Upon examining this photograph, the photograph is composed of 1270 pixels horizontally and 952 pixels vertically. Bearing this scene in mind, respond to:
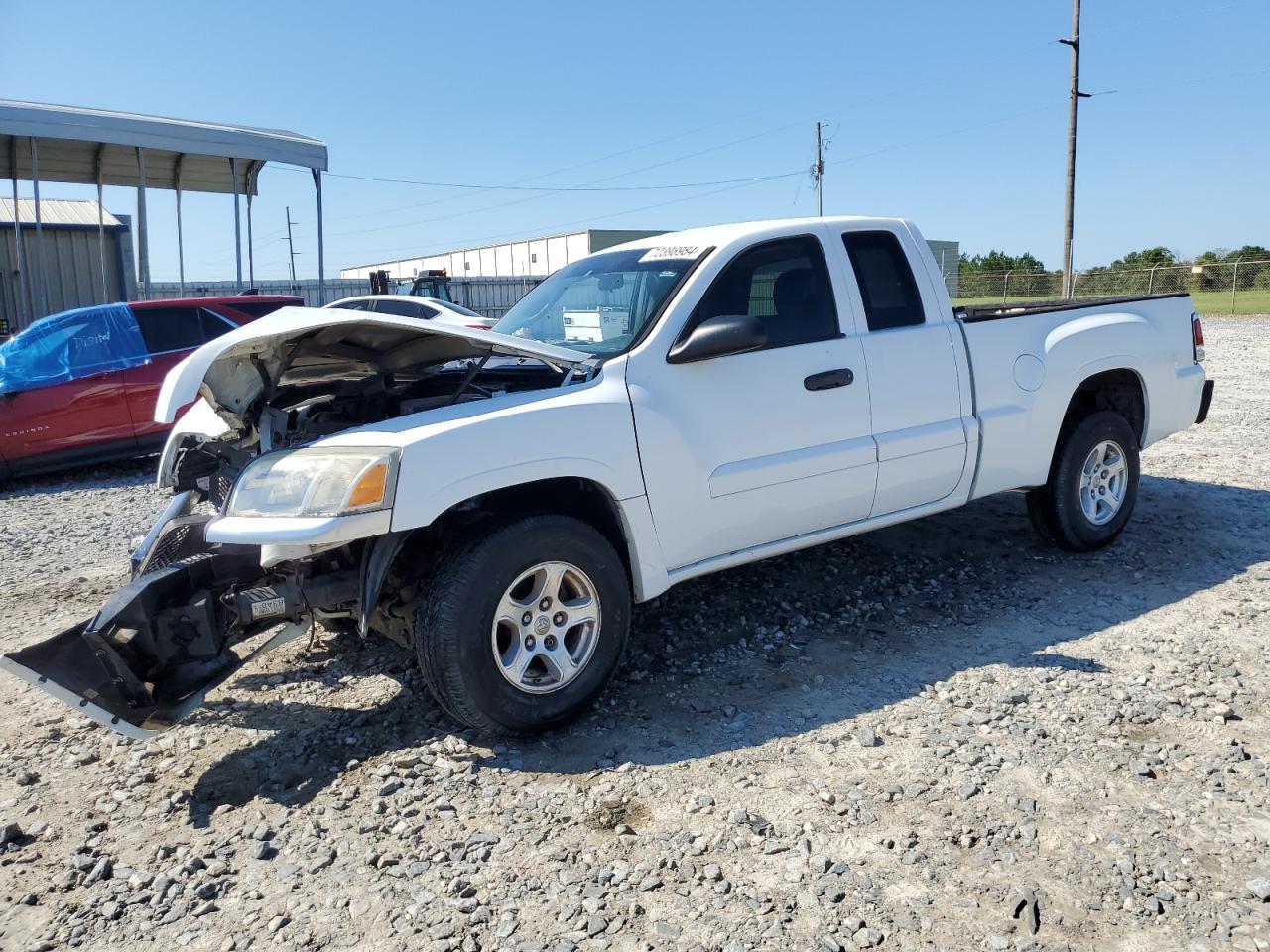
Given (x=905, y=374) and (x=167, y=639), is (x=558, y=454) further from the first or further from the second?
(x=905, y=374)

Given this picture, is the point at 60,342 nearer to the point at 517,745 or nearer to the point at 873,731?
the point at 517,745

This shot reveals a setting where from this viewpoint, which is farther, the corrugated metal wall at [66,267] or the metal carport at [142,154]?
the corrugated metal wall at [66,267]

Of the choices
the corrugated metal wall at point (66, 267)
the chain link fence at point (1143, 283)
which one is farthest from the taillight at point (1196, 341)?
the chain link fence at point (1143, 283)

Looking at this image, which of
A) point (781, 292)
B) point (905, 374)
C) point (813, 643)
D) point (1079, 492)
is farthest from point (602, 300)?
point (1079, 492)

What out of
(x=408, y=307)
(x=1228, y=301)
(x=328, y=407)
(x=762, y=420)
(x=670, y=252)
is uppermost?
(x=1228, y=301)

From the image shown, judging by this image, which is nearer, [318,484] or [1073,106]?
[318,484]

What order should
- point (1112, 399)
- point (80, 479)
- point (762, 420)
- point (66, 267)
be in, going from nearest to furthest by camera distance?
point (762, 420), point (1112, 399), point (80, 479), point (66, 267)

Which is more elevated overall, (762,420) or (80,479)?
(762,420)

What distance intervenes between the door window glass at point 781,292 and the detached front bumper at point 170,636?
2.07 meters

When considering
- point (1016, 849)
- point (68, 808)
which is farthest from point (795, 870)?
point (68, 808)

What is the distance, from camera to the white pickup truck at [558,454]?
354 cm

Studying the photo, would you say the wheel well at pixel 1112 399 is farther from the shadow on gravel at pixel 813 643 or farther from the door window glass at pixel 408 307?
the door window glass at pixel 408 307

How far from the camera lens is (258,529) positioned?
3.46 metres

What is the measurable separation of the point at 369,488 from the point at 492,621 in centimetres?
68
